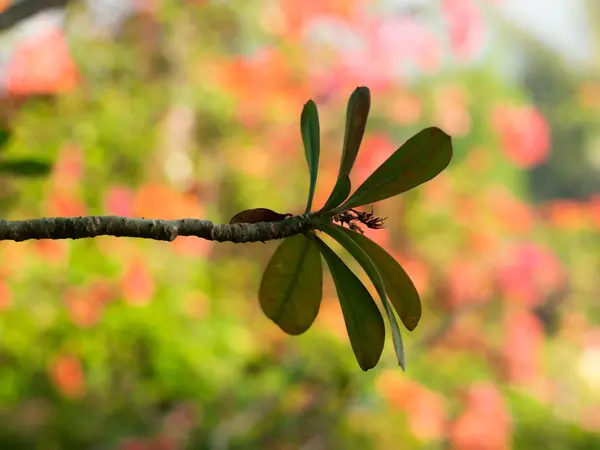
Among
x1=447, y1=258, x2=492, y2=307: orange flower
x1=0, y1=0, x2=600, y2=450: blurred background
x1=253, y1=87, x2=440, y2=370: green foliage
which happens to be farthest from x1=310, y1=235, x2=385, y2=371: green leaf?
x1=447, y1=258, x2=492, y2=307: orange flower

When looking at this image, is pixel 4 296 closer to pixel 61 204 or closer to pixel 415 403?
pixel 61 204

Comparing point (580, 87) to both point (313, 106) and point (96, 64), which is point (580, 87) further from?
point (313, 106)

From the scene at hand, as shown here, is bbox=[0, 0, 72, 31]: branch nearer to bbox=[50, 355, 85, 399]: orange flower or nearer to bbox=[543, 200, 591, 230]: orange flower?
bbox=[50, 355, 85, 399]: orange flower

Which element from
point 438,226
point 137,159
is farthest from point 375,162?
point 137,159

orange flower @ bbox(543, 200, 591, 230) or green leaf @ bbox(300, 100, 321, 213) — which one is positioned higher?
orange flower @ bbox(543, 200, 591, 230)

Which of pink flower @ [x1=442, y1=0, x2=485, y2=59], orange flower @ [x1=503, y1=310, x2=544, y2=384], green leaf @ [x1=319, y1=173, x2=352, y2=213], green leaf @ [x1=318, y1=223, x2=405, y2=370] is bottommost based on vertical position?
orange flower @ [x1=503, y1=310, x2=544, y2=384]

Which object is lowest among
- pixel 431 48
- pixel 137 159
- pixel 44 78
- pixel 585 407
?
pixel 585 407
